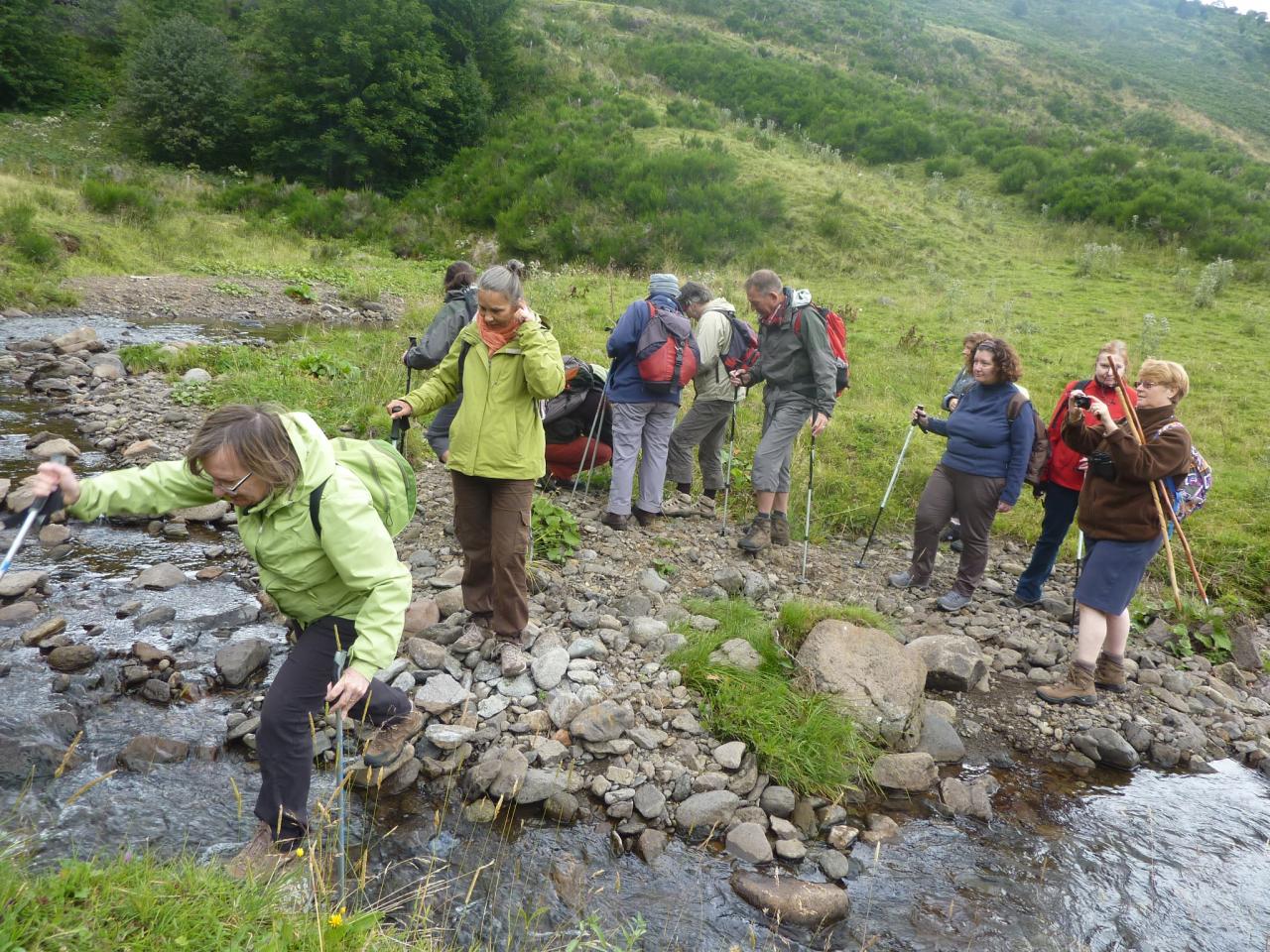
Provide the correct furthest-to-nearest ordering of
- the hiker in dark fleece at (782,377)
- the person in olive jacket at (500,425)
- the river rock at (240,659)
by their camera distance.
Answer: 1. the hiker in dark fleece at (782,377)
2. the river rock at (240,659)
3. the person in olive jacket at (500,425)

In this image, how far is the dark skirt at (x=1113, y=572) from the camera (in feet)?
17.0

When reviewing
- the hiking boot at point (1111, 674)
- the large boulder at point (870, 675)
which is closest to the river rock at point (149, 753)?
the large boulder at point (870, 675)

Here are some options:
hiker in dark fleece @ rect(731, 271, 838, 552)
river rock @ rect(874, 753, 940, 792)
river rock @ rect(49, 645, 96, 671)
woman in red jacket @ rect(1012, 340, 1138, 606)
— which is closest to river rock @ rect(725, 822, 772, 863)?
river rock @ rect(874, 753, 940, 792)

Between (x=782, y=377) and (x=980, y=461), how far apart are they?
1.84 m

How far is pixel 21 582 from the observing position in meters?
5.34

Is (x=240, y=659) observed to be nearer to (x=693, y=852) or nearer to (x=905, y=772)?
(x=693, y=852)

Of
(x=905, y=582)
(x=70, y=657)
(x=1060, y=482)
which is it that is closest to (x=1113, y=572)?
(x=1060, y=482)

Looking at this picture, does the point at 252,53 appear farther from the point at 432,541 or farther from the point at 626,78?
the point at 432,541

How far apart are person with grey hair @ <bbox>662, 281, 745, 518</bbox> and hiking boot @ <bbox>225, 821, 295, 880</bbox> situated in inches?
203

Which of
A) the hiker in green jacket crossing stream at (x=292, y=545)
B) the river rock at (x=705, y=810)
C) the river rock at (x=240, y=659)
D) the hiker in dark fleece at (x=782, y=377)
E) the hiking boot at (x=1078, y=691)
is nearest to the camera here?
the hiker in green jacket crossing stream at (x=292, y=545)

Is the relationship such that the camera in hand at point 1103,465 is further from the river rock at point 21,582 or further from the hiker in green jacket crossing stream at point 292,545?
the river rock at point 21,582

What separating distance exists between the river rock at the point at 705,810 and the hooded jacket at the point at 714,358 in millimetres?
4261

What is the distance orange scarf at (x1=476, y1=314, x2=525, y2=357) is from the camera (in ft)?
14.7

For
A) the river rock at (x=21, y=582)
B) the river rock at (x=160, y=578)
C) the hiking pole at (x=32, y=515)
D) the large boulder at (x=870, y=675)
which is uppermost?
the hiking pole at (x=32, y=515)
